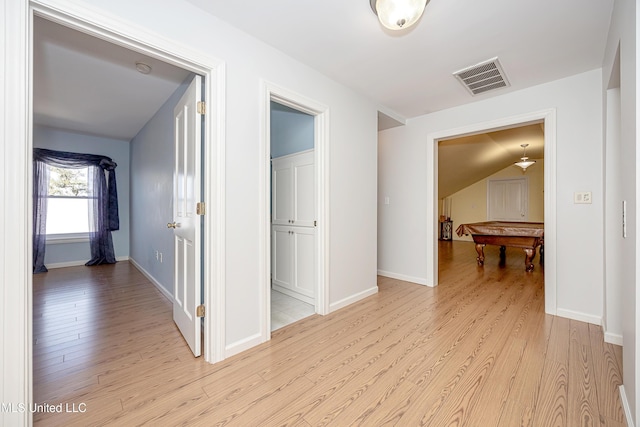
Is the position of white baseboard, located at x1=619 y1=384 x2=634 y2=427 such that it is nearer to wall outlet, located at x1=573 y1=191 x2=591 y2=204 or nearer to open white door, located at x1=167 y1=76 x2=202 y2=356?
wall outlet, located at x1=573 y1=191 x2=591 y2=204

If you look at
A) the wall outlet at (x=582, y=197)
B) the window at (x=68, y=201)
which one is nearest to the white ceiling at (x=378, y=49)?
the wall outlet at (x=582, y=197)

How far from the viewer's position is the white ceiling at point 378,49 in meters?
1.73

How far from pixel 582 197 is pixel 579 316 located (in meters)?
1.13

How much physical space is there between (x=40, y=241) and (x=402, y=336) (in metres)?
5.71

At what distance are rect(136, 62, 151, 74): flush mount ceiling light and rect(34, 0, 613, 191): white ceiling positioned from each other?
2.1 inches

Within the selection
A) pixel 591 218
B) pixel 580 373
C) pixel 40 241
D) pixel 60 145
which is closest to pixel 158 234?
pixel 40 241

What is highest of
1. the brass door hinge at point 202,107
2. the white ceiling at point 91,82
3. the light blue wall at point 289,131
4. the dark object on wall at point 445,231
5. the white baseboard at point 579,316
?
the white ceiling at point 91,82

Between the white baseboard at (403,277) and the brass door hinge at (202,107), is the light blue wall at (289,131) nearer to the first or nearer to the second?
the brass door hinge at (202,107)

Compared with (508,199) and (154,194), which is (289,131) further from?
(508,199)

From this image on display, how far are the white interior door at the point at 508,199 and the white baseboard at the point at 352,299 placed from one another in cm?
709

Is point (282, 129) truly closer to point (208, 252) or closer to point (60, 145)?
point (208, 252)

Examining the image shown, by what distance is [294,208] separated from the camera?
3.06 meters

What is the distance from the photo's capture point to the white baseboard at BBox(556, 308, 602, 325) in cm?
240

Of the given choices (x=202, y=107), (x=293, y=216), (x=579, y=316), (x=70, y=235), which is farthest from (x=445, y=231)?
(x=70, y=235)
